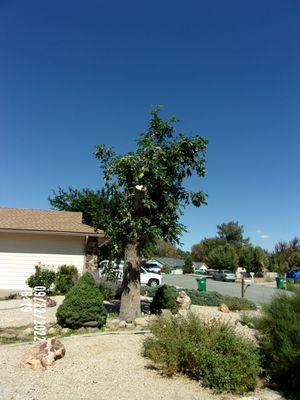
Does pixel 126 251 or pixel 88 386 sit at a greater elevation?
pixel 126 251

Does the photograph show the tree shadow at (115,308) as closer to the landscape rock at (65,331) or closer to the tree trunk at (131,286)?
the tree trunk at (131,286)

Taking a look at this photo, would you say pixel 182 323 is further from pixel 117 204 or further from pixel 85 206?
pixel 85 206

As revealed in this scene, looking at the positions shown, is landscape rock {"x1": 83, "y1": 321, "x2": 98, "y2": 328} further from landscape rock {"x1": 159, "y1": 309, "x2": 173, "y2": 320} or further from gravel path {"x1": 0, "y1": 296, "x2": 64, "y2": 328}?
gravel path {"x1": 0, "y1": 296, "x2": 64, "y2": 328}

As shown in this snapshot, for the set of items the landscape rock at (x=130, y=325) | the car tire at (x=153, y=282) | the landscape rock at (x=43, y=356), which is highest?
the landscape rock at (x=43, y=356)

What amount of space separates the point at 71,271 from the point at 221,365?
11.5 m

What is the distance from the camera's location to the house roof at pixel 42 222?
1548 centimetres

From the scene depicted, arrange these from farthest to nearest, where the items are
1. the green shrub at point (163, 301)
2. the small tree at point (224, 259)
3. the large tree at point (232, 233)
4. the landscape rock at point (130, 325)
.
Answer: the large tree at point (232, 233), the small tree at point (224, 259), the green shrub at point (163, 301), the landscape rock at point (130, 325)

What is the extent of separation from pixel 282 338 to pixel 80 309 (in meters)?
4.15

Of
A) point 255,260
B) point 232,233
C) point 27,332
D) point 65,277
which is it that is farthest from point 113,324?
point 232,233

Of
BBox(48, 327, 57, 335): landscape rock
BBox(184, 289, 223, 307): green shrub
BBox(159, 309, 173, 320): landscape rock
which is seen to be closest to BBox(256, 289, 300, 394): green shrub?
BBox(159, 309, 173, 320): landscape rock

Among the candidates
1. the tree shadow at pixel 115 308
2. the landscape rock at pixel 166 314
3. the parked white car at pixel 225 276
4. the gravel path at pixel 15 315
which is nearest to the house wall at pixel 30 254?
the gravel path at pixel 15 315

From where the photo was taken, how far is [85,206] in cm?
2448

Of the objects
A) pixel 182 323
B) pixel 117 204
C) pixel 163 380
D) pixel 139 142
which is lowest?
pixel 163 380

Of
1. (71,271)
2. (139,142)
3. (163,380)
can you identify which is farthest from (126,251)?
(71,271)
